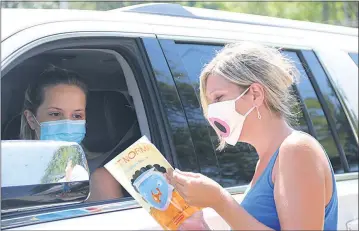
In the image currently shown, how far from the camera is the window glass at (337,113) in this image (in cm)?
353

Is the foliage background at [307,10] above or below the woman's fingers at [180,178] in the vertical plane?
above

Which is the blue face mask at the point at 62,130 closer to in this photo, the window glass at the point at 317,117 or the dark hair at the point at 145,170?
the dark hair at the point at 145,170

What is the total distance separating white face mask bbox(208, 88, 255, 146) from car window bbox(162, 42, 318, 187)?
21.1 inches

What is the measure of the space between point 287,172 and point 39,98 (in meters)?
1.34

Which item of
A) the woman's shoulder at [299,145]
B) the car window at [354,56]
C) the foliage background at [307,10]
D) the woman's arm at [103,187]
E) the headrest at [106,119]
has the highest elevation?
the foliage background at [307,10]

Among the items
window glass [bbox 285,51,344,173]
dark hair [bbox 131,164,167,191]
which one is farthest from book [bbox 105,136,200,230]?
window glass [bbox 285,51,344,173]

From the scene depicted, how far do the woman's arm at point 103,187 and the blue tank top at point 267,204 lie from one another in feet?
2.42

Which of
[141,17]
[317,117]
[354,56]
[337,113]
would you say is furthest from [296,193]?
[354,56]

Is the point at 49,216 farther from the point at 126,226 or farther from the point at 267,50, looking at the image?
the point at 267,50

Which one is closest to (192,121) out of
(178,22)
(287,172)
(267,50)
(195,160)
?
(195,160)

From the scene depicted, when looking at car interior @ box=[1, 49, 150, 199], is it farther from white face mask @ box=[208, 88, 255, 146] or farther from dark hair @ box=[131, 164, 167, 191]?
dark hair @ box=[131, 164, 167, 191]

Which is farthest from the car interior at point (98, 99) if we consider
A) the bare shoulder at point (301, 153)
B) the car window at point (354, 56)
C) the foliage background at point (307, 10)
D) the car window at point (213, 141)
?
the foliage background at point (307, 10)

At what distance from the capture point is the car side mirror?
2.05 meters

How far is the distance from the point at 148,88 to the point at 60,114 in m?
0.37
